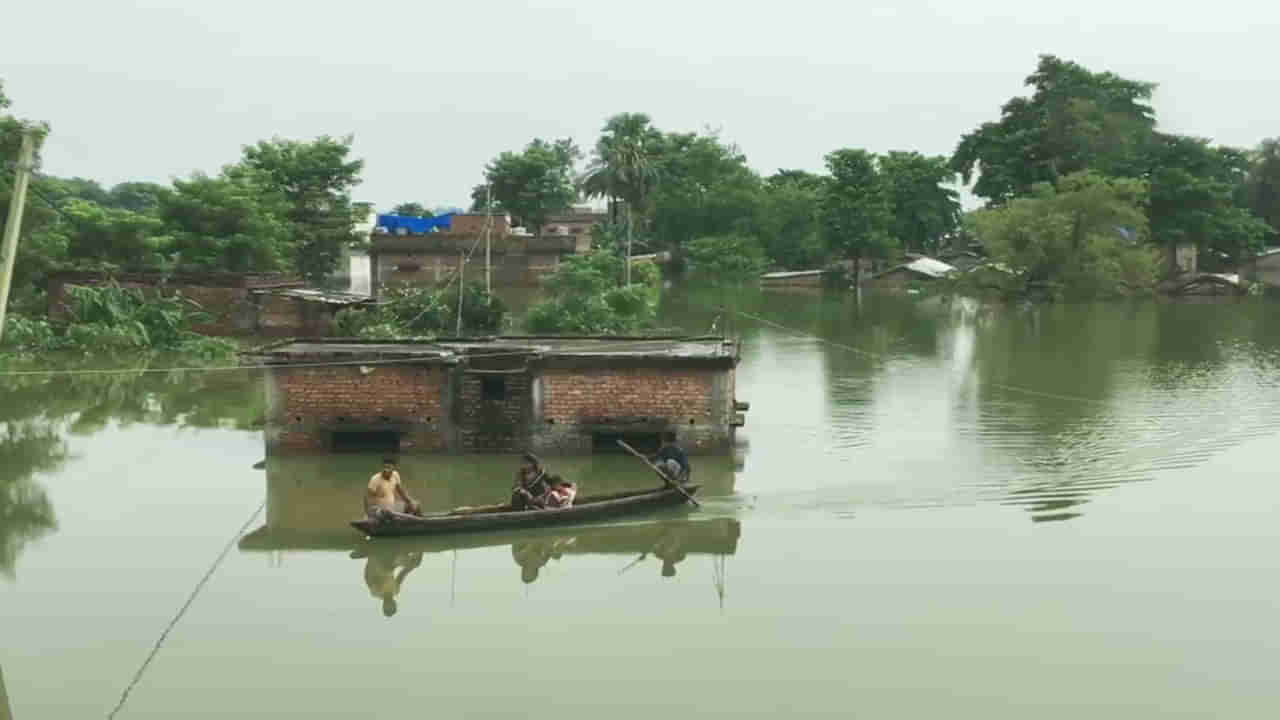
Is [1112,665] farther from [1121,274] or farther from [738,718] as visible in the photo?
[1121,274]

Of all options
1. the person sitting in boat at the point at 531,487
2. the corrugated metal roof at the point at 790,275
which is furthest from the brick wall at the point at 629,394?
the corrugated metal roof at the point at 790,275

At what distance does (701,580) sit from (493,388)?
21.9ft

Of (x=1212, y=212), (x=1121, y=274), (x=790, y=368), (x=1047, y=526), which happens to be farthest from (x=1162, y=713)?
(x=1212, y=212)

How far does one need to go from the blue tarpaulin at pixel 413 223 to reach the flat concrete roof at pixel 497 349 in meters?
42.4

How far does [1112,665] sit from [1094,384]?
19.9 meters

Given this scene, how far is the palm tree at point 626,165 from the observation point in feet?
281

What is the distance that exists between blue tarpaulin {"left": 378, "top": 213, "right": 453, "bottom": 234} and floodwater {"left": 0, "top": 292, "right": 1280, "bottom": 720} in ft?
135

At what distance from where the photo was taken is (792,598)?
13352 mm

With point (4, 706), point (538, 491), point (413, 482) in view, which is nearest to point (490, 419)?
point (413, 482)

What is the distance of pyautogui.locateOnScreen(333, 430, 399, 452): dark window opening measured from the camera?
65.3 ft

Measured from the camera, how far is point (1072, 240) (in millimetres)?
63094

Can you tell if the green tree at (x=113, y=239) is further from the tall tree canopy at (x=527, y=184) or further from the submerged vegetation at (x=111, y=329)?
the tall tree canopy at (x=527, y=184)

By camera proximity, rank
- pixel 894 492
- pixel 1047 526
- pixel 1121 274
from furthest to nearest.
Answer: pixel 1121 274 < pixel 894 492 < pixel 1047 526

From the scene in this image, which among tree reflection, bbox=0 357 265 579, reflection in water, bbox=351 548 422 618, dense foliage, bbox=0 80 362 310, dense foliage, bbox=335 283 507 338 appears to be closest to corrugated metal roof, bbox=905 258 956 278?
dense foliage, bbox=0 80 362 310
